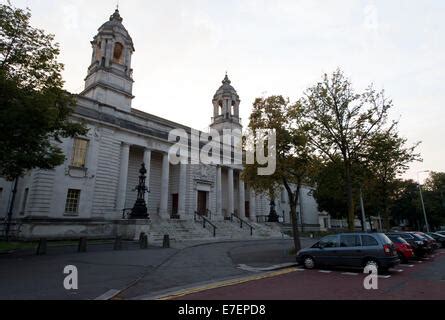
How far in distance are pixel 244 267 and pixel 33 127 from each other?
10.7 meters

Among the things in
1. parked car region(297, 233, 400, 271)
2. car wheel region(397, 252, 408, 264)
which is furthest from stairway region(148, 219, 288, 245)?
car wheel region(397, 252, 408, 264)

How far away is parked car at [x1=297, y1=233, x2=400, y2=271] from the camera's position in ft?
34.7

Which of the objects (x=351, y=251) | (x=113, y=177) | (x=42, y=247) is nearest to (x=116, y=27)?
(x=113, y=177)

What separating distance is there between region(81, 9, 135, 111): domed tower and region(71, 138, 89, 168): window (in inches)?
272

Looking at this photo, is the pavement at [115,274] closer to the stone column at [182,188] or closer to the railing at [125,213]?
the railing at [125,213]

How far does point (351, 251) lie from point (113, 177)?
22.6 m

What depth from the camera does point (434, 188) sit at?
66938mm

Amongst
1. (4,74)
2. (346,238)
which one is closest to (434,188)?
(346,238)

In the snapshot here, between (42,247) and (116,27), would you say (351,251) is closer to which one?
→ (42,247)

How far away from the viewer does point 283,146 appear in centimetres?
1736

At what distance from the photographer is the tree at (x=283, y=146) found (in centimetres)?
1723
